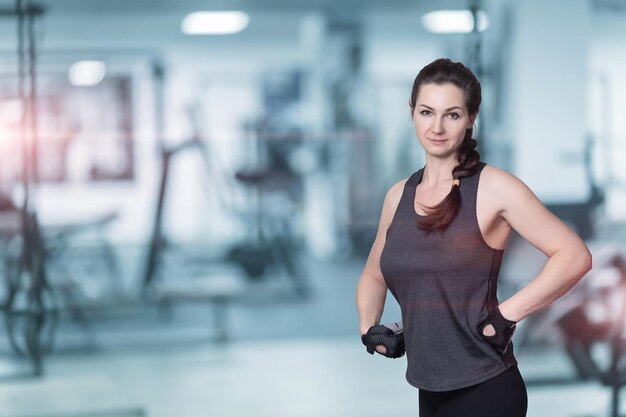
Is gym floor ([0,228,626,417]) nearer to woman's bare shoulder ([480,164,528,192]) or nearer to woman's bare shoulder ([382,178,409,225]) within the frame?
woman's bare shoulder ([382,178,409,225])

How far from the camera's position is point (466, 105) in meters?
1.53

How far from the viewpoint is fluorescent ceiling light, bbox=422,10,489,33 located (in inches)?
156

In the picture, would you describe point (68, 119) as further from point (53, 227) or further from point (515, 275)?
point (515, 275)

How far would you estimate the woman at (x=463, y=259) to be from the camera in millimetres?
1507

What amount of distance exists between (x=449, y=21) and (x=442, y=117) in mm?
2624

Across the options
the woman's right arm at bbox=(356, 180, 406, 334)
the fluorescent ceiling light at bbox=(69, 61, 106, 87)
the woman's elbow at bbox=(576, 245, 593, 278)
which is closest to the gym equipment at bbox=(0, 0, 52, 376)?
the fluorescent ceiling light at bbox=(69, 61, 106, 87)

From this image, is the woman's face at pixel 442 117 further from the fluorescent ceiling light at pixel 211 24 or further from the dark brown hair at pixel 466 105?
the fluorescent ceiling light at pixel 211 24

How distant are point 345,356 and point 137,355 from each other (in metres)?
0.92

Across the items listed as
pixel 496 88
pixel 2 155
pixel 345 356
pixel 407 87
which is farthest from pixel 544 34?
pixel 2 155

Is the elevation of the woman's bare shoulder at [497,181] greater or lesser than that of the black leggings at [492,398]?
greater

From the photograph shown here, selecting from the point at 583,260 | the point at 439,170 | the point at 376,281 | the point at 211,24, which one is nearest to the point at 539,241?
the point at 583,260

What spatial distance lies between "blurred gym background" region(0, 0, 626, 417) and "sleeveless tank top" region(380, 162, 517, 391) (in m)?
2.29

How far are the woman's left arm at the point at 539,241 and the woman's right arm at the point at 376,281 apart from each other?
21cm

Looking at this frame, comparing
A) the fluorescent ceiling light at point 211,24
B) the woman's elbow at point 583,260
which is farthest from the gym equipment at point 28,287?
the woman's elbow at point 583,260
